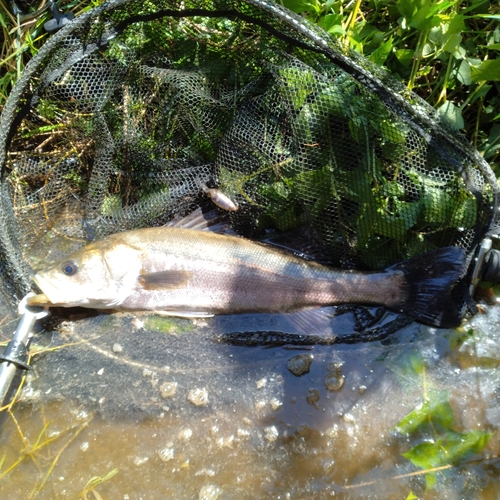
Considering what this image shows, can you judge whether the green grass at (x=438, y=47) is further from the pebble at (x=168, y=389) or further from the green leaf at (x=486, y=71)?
the pebble at (x=168, y=389)

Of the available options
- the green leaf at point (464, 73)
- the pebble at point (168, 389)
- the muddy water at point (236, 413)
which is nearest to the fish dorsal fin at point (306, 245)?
the muddy water at point (236, 413)

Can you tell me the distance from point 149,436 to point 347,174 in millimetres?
1776

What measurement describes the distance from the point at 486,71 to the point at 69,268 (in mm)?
2663

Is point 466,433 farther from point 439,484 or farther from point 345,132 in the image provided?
point 345,132

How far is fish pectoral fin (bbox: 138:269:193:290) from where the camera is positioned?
2.89 meters

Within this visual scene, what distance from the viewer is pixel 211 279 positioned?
2896 millimetres

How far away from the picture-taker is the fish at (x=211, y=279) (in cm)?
281

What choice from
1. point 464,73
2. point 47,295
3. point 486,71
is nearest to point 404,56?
point 464,73

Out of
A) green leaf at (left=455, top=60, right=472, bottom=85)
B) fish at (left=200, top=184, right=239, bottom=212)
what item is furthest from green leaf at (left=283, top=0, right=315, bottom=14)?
fish at (left=200, top=184, right=239, bottom=212)

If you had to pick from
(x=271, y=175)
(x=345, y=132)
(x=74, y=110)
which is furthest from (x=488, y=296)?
(x=74, y=110)

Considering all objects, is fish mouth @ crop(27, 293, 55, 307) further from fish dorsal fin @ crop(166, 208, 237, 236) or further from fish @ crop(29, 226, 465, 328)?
fish dorsal fin @ crop(166, 208, 237, 236)

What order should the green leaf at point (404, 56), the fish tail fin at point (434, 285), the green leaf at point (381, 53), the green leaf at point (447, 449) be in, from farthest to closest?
the green leaf at point (404, 56) → the green leaf at point (381, 53) → the fish tail fin at point (434, 285) → the green leaf at point (447, 449)

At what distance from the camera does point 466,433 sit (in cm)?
255

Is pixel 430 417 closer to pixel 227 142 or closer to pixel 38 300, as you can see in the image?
pixel 227 142
